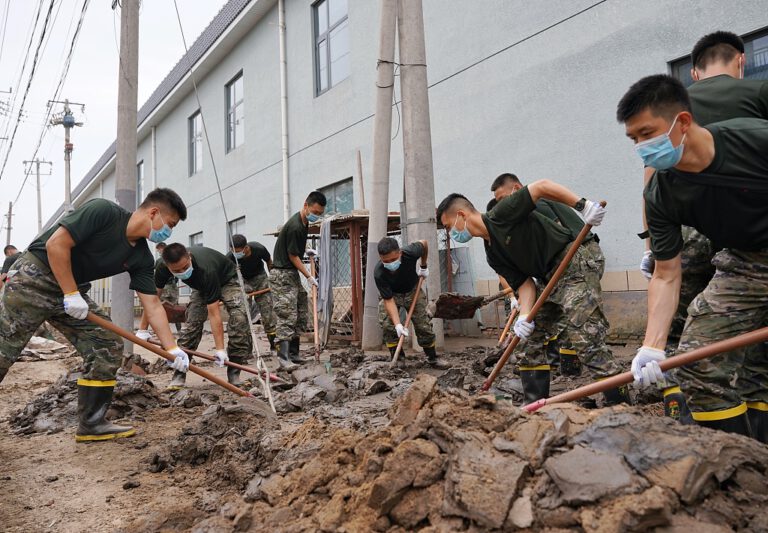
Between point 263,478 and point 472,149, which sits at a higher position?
point 472,149

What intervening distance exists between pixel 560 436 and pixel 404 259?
4.19 meters

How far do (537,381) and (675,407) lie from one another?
0.97m

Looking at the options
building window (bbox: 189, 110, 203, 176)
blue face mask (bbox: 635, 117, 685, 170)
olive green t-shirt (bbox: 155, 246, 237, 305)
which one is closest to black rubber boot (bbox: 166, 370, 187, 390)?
olive green t-shirt (bbox: 155, 246, 237, 305)

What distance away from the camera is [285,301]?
21.7ft

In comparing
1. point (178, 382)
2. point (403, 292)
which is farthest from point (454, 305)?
point (178, 382)

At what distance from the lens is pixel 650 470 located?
1631 mm

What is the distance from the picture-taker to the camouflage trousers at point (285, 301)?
657 cm

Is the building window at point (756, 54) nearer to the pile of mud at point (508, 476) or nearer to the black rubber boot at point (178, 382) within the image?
the pile of mud at point (508, 476)

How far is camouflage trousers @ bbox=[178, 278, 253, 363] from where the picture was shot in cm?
561

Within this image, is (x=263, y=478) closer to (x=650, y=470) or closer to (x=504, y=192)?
(x=650, y=470)

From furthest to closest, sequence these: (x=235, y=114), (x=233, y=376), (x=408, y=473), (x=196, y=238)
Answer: (x=196, y=238) → (x=235, y=114) → (x=233, y=376) → (x=408, y=473)

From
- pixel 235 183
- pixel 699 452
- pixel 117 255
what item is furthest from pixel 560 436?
pixel 235 183

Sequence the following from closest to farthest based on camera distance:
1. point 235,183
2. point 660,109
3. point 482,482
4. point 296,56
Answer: point 482,482
point 660,109
point 296,56
point 235,183

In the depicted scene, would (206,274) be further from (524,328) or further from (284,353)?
(524,328)
